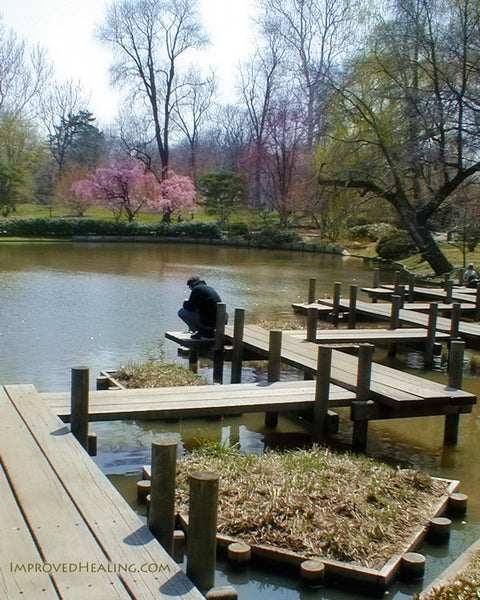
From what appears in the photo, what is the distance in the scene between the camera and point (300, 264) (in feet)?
113

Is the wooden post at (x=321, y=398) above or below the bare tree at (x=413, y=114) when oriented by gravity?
below

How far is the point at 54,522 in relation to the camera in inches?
177

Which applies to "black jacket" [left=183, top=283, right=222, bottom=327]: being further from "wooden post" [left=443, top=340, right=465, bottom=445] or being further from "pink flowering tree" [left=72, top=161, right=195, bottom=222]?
"pink flowering tree" [left=72, top=161, right=195, bottom=222]

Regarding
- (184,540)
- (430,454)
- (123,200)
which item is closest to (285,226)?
(123,200)

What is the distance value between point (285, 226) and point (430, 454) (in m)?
40.0

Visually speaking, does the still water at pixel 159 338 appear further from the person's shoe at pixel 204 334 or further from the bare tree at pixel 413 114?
the bare tree at pixel 413 114

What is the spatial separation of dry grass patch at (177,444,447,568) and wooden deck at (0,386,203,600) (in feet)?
4.06

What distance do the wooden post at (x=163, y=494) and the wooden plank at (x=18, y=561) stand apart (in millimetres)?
772

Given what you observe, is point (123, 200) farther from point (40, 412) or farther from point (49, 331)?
point (40, 412)

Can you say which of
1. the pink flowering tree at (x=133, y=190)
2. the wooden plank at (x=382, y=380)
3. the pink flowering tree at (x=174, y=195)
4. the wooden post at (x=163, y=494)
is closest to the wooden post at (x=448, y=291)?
the wooden plank at (x=382, y=380)

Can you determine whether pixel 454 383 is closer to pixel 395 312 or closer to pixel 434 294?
pixel 395 312

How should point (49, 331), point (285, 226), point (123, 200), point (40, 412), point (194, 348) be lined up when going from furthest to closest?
1. point (123, 200)
2. point (285, 226)
3. point (49, 331)
4. point (194, 348)
5. point (40, 412)

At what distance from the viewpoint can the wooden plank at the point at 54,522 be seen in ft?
12.5

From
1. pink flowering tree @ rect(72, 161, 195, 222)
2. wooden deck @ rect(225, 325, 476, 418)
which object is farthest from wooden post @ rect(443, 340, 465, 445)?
pink flowering tree @ rect(72, 161, 195, 222)
